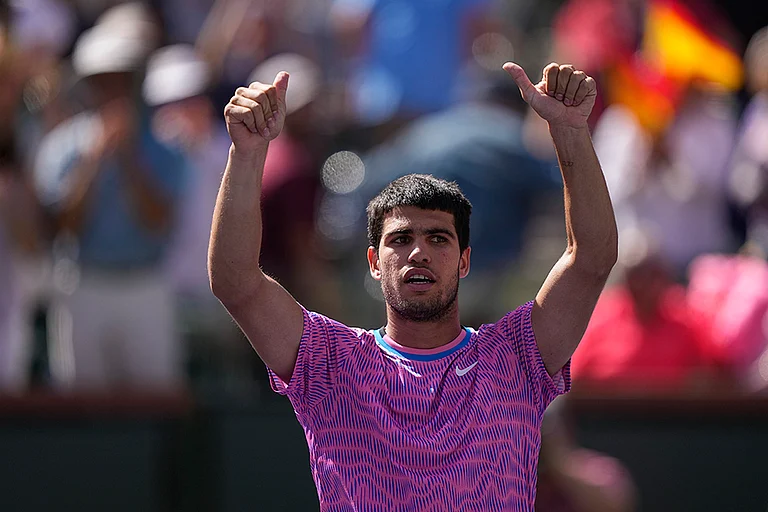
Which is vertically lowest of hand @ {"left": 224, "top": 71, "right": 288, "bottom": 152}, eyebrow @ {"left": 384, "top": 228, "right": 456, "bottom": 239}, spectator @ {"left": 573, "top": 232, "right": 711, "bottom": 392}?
spectator @ {"left": 573, "top": 232, "right": 711, "bottom": 392}

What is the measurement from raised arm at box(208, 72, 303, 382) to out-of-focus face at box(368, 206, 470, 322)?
0.93 ft

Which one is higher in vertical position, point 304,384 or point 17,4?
point 17,4

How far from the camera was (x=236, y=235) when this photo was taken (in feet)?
11.0

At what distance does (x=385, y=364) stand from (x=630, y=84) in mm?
5358

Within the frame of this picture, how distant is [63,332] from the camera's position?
6895mm

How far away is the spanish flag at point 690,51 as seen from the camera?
830cm

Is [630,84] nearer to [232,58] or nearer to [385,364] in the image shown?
[232,58]

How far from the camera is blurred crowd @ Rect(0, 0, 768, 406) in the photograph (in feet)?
22.6

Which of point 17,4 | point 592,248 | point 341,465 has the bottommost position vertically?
point 341,465

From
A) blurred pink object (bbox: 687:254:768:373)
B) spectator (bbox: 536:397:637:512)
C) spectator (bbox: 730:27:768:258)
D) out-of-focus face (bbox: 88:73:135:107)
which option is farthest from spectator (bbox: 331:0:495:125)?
spectator (bbox: 536:397:637:512)

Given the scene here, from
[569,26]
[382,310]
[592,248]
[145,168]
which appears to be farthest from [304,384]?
[569,26]

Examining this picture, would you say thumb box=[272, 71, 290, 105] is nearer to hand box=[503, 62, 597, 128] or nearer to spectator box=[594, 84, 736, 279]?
hand box=[503, 62, 597, 128]

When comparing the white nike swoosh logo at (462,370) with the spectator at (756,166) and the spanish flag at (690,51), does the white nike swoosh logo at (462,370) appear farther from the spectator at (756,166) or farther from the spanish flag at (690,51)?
Answer: the spanish flag at (690,51)

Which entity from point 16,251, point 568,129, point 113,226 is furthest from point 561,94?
point 16,251
